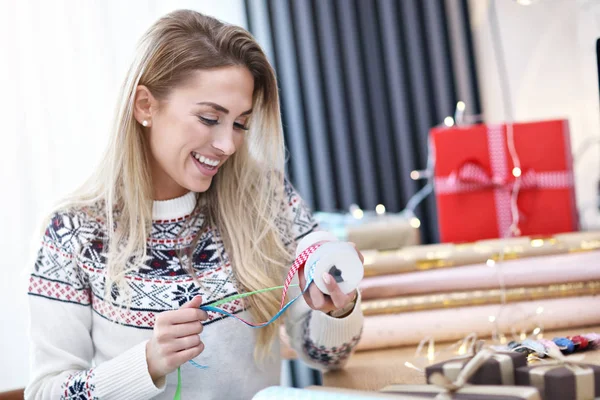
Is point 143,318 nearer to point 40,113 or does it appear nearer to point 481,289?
point 481,289

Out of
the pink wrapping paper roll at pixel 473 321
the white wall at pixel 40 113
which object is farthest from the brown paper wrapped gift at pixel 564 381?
the white wall at pixel 40 113

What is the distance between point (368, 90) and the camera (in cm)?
251

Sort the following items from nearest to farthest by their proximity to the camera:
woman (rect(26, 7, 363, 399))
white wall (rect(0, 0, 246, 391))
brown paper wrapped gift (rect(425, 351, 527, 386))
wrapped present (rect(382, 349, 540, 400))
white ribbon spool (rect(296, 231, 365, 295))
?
wrapped present (rect(382, 349, 540, 400))
brown paper wrapped gift (rect(425, 351, 527, 386))
white ribbon spool (rect(296, 231, 365, 295))
woman (rect(26, 7, 363, 399))
white wall (rect(0, 0, 246, 391))

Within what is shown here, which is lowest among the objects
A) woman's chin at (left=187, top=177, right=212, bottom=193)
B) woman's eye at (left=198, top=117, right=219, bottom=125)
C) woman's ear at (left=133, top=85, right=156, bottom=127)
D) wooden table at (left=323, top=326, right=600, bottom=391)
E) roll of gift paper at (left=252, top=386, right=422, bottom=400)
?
wooden table at (left=323, top=326, right=600, bottom=391)

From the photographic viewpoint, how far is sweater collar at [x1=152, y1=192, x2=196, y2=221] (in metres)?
1.28

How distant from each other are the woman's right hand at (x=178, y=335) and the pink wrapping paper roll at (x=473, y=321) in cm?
43

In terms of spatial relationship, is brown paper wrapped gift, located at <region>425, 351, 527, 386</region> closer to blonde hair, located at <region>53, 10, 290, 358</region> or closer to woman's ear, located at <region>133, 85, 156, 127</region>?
blonde hair, located at <region>53, 10, 290, 358</region>

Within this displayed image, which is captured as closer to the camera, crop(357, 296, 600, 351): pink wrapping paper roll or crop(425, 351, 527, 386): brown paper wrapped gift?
crop(425, 351, 527, 386): brown paper wrapped gift

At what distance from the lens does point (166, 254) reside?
1229mm

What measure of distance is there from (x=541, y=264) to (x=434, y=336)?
0.77 feet

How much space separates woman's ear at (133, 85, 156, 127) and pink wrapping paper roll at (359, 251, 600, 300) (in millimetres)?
497

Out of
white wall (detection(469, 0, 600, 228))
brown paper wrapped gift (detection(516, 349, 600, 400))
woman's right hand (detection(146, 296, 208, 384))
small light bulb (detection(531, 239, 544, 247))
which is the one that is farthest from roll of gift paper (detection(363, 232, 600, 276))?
white wall (detection(469, 0, 600, 228))

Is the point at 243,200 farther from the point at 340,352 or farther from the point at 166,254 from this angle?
the point at 340,352

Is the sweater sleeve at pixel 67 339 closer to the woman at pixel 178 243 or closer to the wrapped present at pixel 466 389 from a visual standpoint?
the woman at pixel 178 243
